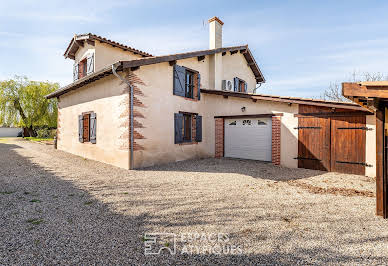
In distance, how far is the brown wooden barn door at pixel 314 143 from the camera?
736 cm

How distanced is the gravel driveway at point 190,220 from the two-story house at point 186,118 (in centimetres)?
172

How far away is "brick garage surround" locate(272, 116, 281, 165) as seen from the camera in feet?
27.8

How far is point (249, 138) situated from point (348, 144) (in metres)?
3.74

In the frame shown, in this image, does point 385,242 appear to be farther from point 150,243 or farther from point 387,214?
point 150,243

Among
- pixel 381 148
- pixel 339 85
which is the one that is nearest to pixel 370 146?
pixel 381 148

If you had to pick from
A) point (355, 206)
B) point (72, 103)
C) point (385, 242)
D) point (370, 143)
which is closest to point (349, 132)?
point (370, 143)

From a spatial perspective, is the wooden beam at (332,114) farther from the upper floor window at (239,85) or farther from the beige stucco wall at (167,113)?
the upper floor window at (239,85)

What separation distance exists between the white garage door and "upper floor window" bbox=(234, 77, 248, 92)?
15.4 ft

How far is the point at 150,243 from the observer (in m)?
2.66

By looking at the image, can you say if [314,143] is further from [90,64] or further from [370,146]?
[90,64]

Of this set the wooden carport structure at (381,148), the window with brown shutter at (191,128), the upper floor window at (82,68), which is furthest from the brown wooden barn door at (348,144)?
the upper floor window at (82,68)

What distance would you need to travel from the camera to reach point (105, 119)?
8.55 meters

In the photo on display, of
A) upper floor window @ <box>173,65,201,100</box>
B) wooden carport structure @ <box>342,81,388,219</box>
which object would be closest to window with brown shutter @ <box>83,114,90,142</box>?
upper floor window @ <box>173,65,201,100</box>

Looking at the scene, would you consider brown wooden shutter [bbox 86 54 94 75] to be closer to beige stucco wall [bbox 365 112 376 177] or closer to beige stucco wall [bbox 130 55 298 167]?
beige stucco wall [bbox 130 55 298 167]
